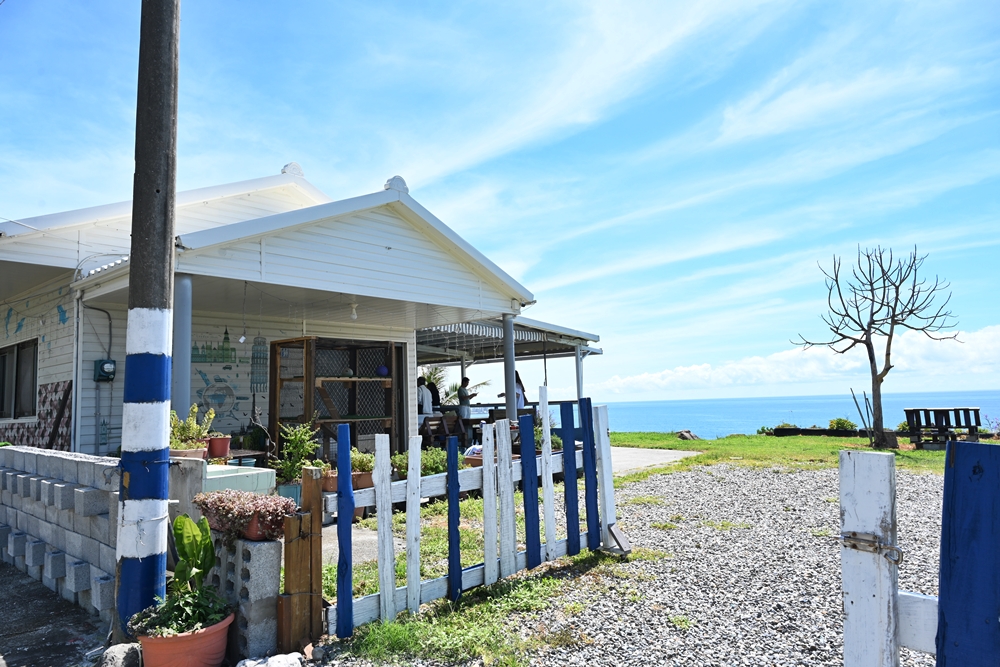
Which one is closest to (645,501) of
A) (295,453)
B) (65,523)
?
(295,453)

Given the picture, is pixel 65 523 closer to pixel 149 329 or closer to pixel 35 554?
pixel 35 554

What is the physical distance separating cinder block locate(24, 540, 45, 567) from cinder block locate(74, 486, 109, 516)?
138 centimetres

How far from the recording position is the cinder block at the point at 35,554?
5.58 metres

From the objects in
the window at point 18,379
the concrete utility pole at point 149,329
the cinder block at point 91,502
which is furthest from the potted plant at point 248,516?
the window at point 18,379

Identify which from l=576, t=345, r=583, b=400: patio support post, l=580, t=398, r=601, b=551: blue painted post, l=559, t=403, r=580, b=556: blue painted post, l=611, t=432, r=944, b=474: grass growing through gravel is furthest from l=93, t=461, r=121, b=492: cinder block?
l=576, t=345, r=583, b=400: patio support post

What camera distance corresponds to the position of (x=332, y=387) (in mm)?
13117

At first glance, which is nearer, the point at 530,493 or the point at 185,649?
the point at 185,649

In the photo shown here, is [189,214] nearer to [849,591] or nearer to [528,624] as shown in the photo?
[528,624]

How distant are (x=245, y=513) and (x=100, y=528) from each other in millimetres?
1697

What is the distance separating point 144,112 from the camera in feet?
13.1

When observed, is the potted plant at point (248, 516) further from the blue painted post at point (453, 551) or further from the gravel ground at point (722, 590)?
the blue painted post at point (453, 551)

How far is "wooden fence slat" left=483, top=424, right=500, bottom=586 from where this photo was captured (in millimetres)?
4734

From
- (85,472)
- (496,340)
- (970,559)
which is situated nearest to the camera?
(970,559)

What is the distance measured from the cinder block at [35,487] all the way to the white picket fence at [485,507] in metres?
3.36
